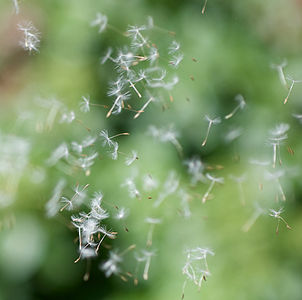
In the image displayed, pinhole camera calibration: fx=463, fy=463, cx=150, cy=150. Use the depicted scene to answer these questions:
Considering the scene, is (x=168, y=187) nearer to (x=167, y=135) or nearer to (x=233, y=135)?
(x=167, y=135)

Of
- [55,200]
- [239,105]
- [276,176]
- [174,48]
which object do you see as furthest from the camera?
[239,105]

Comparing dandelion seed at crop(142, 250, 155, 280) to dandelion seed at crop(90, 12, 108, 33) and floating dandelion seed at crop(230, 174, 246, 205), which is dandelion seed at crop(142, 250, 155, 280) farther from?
dandelion seed at crop(90, 12, 108, 33)

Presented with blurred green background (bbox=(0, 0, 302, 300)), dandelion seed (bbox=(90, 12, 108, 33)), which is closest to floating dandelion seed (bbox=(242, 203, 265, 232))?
blurred green background (bbox=(0, 0, 302, 300))

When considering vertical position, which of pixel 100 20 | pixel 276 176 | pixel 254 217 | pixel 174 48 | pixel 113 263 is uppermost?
pixel 174 48

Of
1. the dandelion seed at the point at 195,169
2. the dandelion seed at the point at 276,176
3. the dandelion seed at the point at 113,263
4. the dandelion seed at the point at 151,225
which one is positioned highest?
the dandelion seed at the point at 276,176

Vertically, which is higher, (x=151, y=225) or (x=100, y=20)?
(x=100, y=20)

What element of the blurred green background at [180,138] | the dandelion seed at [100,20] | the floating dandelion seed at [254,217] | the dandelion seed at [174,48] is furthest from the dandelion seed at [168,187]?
the dandelion seed at [100,20]

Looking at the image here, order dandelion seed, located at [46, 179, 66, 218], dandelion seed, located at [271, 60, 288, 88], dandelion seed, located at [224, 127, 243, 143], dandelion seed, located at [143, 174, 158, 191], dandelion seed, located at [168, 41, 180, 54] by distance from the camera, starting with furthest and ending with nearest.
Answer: dandelion seed, located at [224, 127, 243, 143], dandelion seed, located at [271, 60, 288, 88], dandelion seed, located at [143, 174, 158, 191], dandelion seed, located at [46, 179, 66, 218], dandelion seed, located at [168, 41, 180, 54]

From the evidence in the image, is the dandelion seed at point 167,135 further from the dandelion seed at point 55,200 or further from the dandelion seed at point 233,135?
the dandelion seed at point 55,200

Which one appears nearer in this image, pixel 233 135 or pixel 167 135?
pixel 167 135

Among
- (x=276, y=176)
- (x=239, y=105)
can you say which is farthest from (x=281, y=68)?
(x=276, y=176)
